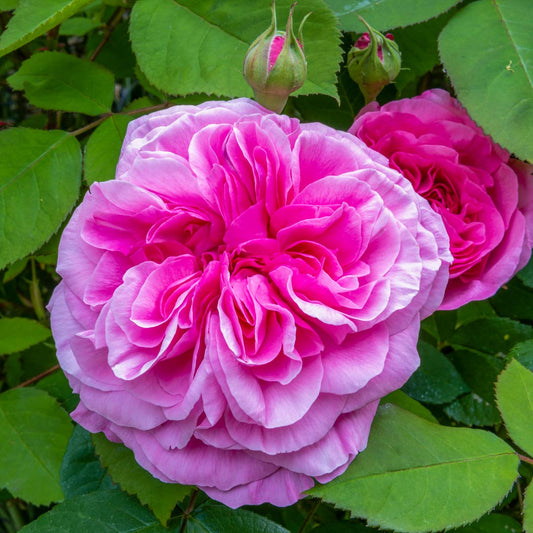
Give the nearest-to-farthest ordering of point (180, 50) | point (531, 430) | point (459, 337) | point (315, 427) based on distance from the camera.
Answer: point (315, 427) < point (531, 430) < point (180, 50) < point (459, 337)

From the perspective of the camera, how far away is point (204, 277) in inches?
22.7

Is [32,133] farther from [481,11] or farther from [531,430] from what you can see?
[531,430]

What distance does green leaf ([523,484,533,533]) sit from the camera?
0.58 metres

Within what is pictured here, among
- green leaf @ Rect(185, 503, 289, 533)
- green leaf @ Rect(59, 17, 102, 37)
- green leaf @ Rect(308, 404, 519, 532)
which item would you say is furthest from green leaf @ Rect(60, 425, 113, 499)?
green leaf @ Rect(59, 17, 102, 37)

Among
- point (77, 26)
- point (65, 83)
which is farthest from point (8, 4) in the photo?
point (77, 26)

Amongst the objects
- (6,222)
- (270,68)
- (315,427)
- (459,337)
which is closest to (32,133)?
(6,222)

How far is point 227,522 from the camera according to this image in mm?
734

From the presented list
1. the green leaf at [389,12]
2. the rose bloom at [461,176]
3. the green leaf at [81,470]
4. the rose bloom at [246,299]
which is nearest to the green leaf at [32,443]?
the green leaf at [81,470]

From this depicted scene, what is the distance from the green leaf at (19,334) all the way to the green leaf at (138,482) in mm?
366

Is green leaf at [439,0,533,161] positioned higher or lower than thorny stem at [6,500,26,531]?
higher

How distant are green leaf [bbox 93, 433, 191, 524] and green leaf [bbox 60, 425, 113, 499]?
6.0 inches

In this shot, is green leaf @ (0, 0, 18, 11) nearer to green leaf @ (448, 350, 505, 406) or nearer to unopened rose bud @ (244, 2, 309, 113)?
unopened rose bud @ (244, 2, 309, 113)

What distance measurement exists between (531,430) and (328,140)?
1.18ft

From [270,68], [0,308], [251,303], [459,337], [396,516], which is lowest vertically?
[0,308]
